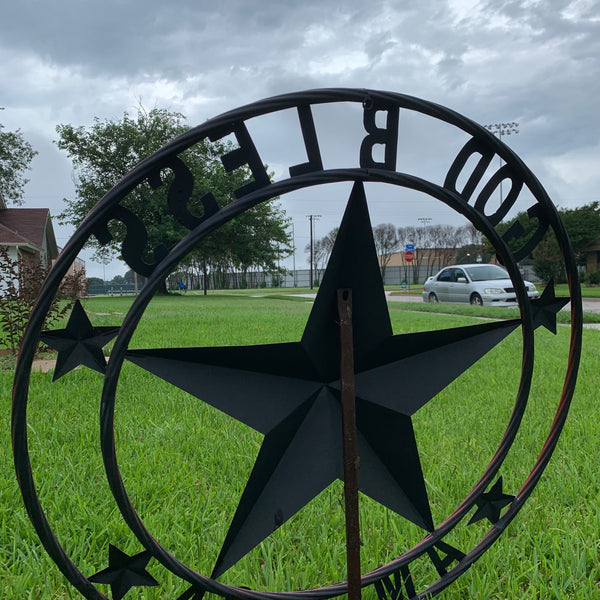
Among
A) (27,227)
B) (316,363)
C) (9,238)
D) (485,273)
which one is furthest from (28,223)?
A: (316,363)

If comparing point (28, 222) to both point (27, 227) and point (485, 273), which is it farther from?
point (485, 273)

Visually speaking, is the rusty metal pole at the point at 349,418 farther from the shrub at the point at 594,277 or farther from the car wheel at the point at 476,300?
the shrub at the point at 594,277

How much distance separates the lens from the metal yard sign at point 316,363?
95 cm

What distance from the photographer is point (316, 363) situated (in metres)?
1.17

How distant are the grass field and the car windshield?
411 inches

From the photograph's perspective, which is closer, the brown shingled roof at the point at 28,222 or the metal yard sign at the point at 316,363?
the metal yard sign at the point at 316,363

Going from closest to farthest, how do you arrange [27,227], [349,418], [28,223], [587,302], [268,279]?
[349,418]
[587,302]
[27,227]
[28,223]
[268,279]

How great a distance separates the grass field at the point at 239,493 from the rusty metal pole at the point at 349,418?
8.5 inches

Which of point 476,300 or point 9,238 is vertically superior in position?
point 9,238

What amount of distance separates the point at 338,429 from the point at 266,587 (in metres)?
0.59

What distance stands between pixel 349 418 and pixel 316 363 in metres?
0.14

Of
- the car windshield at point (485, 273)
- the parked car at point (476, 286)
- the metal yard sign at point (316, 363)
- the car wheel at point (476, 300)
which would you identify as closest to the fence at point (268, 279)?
the parked car at point (476, 286)

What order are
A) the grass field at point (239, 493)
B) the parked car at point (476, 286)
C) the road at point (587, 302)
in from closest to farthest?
1. the grass field at point (239, 493)
2. the road at point (587, 302)
3. the parked car at point (476, 286)

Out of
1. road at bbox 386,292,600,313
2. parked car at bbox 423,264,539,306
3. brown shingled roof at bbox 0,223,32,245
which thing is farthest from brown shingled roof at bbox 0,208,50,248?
parked car at bbox 423,264,539,306
